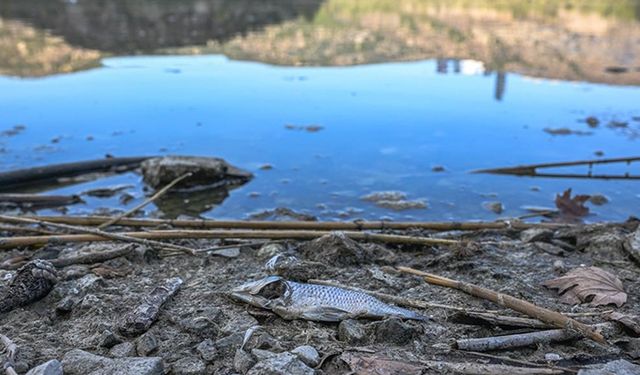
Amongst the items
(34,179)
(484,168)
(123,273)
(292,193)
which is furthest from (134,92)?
(123,273)

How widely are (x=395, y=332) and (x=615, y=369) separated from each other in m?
0.97

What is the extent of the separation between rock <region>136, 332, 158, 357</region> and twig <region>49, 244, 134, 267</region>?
1257mm

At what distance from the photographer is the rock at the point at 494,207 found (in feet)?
19.4

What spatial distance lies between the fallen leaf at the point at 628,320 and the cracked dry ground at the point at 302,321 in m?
0.06

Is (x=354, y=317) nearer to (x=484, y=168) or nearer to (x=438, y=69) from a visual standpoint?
(x=484, y=168)

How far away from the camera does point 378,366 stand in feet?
8.40

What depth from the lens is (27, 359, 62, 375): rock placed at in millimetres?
2492

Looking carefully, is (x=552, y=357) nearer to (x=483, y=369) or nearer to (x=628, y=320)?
(x=483, y=369)

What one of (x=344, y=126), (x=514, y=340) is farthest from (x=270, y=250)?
(x=344, y=126)

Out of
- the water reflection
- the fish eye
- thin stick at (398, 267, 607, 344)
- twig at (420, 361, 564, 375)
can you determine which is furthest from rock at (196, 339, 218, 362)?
the water reflection

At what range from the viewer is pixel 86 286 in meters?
3.41

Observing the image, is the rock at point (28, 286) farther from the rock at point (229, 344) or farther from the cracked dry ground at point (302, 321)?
the rock at point (229, 344)

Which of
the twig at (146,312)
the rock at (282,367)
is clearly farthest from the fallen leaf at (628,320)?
the twig at (146,312)

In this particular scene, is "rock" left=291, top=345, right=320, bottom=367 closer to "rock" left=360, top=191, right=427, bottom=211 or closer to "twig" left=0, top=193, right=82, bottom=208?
"rock" left=360, top=191, right=427, bottom=211
